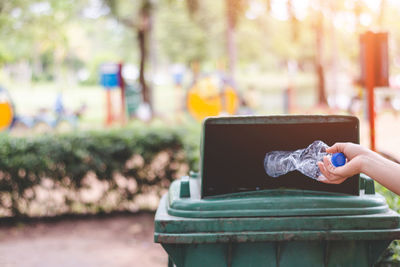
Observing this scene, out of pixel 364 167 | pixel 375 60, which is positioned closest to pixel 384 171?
pixel 364 167

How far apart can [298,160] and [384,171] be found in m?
0.45

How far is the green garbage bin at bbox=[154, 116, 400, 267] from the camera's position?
84.3 inches

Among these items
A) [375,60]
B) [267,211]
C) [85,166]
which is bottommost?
[85,166]

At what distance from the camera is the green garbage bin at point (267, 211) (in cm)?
214

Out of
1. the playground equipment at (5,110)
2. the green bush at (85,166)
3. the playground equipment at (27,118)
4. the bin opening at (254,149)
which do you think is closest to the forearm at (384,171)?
the bin opening at (254,149)

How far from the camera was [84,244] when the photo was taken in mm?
6148

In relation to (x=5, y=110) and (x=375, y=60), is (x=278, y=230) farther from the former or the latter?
(x=5, y=110)

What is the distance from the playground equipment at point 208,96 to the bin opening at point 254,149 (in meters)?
13.5

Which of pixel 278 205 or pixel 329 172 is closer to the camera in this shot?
pixel 329 172

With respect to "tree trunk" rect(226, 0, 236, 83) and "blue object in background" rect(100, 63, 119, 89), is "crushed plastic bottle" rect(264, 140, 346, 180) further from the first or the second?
"blue object in background" rect(100, 63, 119, 89)

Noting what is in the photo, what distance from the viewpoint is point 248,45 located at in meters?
46.1

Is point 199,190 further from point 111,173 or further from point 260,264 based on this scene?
point 111,173

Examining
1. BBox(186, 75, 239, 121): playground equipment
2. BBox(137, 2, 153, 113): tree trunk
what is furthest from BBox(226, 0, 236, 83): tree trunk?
BBox(137, 2, 153, 113): tree trunk

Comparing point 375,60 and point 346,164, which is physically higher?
point 375,60
